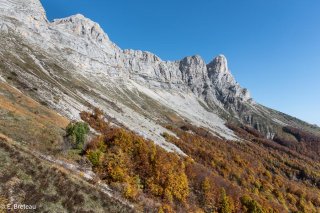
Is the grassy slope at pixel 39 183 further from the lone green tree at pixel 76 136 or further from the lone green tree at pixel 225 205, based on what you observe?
the lone green tree at pixel 225 205

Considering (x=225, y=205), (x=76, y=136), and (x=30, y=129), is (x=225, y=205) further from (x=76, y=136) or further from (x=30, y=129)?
(x=30, y=129)

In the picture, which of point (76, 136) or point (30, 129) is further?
point (76, 136)

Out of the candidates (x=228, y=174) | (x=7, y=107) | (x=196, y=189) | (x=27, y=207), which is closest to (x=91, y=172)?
(x=27, y=207)

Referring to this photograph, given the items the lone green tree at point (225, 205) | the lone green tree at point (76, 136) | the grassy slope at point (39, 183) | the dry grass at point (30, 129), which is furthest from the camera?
the lone green tree at point (225, 205)

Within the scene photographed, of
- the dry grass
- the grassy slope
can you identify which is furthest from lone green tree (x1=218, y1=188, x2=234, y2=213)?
the dry grass

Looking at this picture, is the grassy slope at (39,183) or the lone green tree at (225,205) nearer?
the grassy slope at (39,183)

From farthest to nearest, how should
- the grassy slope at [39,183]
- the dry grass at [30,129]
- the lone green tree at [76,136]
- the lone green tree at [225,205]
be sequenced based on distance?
the lone green tree at [225,205] → the lone green tree at [76,136] → the dry grass at [30,129] → the grassy slope at [39,183]

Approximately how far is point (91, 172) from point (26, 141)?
34.0ft

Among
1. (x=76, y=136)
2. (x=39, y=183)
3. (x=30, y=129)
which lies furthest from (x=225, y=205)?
(x=39, y=183)

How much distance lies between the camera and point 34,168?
99.9 ft

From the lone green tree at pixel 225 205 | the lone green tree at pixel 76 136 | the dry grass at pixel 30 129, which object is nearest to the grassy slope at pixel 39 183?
the dry grass at pixel 30 129

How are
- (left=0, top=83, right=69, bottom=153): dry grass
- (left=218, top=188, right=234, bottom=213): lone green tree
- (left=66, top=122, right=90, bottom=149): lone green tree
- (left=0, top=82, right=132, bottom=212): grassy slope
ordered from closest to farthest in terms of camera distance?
(left=0, top=82, right=132, bottom=212): grassy slope
(left=0, top=83, right=69, bottom=153): dry grass
(left=66, top=122, right=90, bottom=149): lone green tree
(left=218, top=188, right=234, bottom=213): lone green tree

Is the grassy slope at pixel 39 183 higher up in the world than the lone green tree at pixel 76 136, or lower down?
lower down

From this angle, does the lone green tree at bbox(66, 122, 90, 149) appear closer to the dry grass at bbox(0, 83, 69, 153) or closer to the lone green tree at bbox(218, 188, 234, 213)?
the dry grass at bbox(0, 83, 69, 153)
